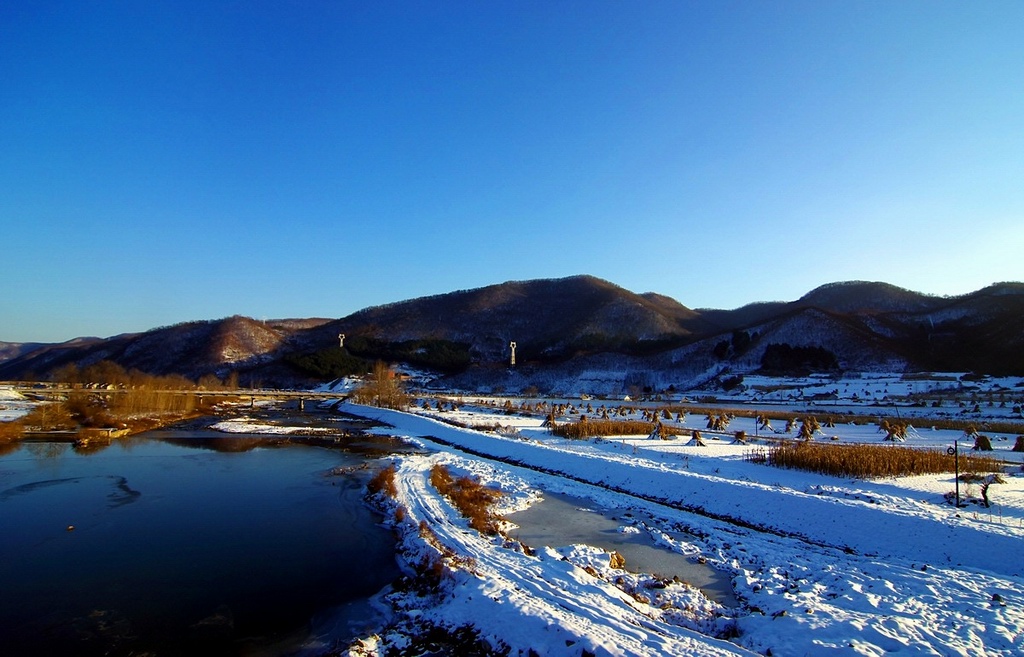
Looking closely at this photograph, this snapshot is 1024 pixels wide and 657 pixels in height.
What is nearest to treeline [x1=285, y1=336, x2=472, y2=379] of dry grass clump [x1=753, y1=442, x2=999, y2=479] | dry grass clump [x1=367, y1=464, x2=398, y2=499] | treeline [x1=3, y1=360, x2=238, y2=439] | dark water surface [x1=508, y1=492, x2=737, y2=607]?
treeline [x1=3, y1=360, x2=238, y2=439]

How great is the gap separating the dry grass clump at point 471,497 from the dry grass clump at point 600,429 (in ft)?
38.9

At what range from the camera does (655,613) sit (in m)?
9.73

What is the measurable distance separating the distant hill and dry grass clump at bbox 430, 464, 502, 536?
82679 millimetres

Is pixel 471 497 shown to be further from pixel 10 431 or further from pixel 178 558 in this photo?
pixel 10 431

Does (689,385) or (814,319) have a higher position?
(814,319)

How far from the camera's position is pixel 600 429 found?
114 feet

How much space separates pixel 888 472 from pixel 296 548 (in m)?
19.5

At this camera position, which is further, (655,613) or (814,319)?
(814,319)

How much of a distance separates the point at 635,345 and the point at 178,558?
129528mm

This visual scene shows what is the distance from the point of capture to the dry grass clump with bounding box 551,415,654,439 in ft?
111

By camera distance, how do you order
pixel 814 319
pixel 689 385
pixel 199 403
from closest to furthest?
pixel 199 403 → pixel 689 385 → pixel 814 319

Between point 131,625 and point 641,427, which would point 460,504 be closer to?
point 131,625

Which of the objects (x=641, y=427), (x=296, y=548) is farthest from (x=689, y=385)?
(x=296, y=548)

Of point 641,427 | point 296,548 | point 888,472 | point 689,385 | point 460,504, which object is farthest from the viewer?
point 689,385
